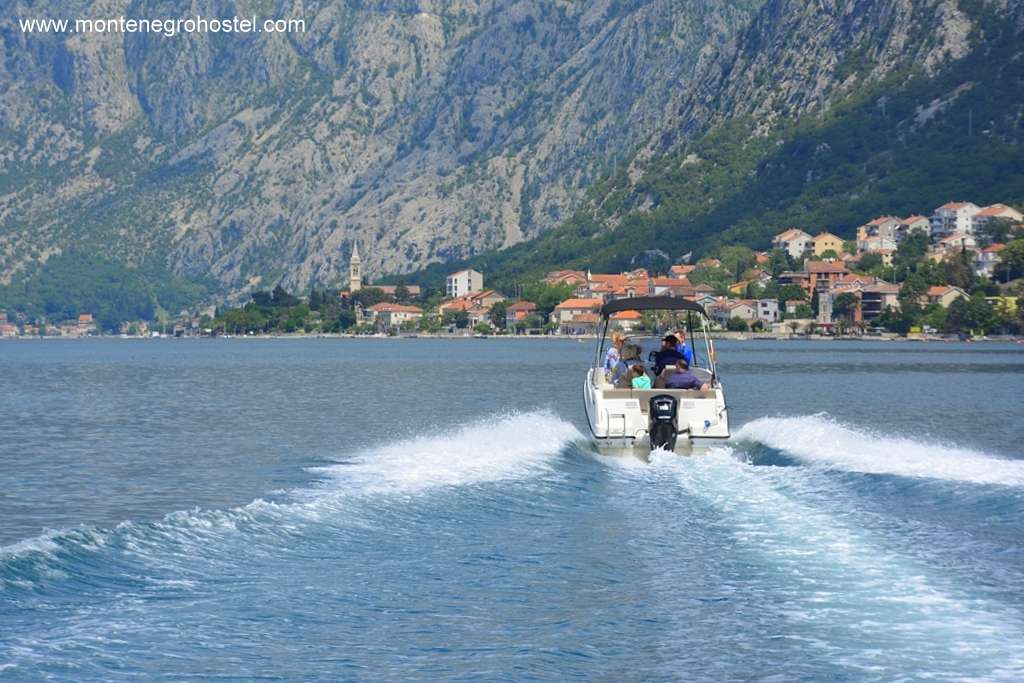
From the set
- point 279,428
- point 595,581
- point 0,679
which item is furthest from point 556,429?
point 0,679

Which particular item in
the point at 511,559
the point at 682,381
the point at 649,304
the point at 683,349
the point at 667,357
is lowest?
the point at 511,559

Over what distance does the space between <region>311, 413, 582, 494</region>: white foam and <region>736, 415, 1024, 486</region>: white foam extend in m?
6.06

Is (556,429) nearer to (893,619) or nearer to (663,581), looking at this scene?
(663,581)

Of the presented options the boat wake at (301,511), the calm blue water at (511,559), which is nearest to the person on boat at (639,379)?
the calm blue water at (511,559)

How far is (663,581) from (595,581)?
0.99m

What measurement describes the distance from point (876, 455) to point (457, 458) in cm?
1024

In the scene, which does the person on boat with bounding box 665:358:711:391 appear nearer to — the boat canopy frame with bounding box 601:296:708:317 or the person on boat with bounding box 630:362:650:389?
the person on boat with bounding box 630:362:650:389

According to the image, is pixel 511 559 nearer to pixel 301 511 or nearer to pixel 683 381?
pixel 301 511

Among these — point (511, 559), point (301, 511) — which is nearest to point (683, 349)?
point (301, 511)

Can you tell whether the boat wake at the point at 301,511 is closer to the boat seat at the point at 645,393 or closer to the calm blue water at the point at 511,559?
the calm blue water at the point at 511,559

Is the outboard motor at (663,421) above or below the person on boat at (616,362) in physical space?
below

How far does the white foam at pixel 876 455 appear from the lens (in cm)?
3200

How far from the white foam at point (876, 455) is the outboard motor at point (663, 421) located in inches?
132

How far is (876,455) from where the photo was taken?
36.5 metres
